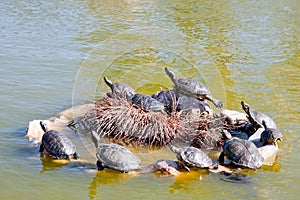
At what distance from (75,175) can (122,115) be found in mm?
1383

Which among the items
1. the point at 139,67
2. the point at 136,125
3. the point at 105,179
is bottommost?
the point at 105,179

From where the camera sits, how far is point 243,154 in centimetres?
558

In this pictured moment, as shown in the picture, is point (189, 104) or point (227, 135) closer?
point (227, 135)

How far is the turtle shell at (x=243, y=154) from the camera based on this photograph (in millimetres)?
5551

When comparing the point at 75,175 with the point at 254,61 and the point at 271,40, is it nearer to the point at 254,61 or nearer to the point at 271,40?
the point at 254,61

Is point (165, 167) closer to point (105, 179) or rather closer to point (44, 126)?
point (105, 179)

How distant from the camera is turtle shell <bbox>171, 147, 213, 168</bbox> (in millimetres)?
5461

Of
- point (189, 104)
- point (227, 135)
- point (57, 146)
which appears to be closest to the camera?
point (57, 146)

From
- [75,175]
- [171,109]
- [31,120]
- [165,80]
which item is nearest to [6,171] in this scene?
[75,175]

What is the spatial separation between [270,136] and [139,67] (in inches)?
175

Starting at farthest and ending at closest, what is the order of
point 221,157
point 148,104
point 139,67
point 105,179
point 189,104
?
point 139,67 → point 189,104 → point 148,104 → point 221,157 → point 105,179

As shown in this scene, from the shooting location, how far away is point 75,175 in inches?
209

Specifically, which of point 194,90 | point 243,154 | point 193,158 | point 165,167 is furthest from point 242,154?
point 194,90

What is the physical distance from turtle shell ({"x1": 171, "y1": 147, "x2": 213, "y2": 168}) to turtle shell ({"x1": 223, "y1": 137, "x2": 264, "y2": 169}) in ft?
0.96
